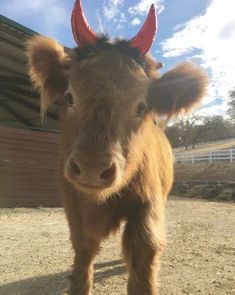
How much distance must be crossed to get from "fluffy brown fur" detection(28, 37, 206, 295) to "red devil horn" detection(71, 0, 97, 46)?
20 centimetres

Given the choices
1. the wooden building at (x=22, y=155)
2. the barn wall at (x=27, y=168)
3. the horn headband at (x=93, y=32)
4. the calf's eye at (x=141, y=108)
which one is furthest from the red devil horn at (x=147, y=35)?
the barn wall at (x=27, y=168)

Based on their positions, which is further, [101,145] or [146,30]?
[146,30]

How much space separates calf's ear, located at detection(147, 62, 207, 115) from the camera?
3812mm

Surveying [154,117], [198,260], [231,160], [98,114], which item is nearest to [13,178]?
[198,260]

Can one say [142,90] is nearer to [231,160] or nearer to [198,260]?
[198,260]

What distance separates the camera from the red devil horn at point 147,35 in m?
3.78

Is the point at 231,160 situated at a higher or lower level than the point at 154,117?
lower

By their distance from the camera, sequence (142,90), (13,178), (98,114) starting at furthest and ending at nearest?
(13,178)
(142,90)
(98,114)

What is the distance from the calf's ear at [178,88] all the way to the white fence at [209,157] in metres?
24.4

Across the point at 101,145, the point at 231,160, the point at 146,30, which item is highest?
the point at 146,30

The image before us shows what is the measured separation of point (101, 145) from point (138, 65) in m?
1.26

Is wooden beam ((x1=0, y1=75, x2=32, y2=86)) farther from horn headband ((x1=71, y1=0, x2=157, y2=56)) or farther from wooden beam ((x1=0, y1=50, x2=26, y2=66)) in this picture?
horn headband ((x1=71, y1=0, x2=157, y2=56))

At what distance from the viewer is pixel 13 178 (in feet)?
40.7

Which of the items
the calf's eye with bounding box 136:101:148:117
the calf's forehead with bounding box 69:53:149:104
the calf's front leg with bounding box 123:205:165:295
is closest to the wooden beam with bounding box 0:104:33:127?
the calf's forehead with bounding box 69:53:149:104
